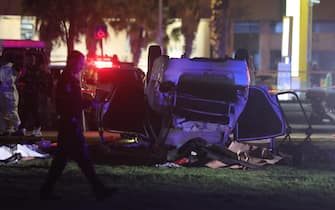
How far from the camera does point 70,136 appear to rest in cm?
870

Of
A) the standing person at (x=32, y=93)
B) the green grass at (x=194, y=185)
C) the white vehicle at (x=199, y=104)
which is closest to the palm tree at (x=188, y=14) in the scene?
the standing person at (x=32, y=93)

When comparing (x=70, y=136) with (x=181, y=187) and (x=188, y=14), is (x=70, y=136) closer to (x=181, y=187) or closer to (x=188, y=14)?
(x=181, y=187)

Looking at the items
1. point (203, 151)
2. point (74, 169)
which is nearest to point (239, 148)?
point (203, 151)

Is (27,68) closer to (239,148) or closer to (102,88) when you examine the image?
(102,88)

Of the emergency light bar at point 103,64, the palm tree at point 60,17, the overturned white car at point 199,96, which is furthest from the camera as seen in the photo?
the palm tree at point 60,17

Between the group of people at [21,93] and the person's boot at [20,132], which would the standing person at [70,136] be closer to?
the group of people at [21,93]

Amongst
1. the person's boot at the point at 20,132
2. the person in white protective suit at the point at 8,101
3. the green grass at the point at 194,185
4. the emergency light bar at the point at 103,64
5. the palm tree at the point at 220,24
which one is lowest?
the green grass at the point at 194,185

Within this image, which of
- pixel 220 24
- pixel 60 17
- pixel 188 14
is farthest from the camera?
pixel 188 14

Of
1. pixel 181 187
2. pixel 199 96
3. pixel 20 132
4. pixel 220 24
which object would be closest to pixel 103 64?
pixel 20 132

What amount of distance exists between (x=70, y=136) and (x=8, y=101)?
6152 mm

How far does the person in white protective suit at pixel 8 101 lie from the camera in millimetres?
14375

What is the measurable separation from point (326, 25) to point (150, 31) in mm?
14380

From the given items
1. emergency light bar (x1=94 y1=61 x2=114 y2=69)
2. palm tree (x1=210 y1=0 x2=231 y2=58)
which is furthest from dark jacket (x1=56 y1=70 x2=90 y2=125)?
palm tree (x1=210 y1=0 x2=231 y2=58)

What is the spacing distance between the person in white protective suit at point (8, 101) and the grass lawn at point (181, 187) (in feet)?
8.72
